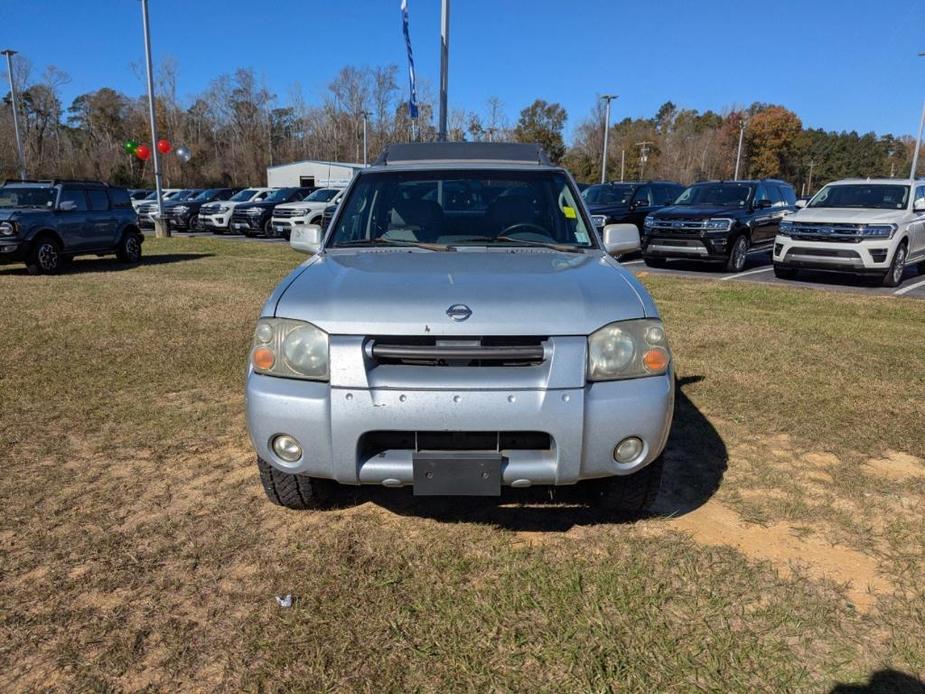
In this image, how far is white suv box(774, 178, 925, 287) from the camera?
1078cm

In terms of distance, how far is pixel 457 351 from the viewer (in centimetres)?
259

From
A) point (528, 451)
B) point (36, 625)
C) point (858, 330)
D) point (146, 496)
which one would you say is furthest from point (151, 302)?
point (858, 330)

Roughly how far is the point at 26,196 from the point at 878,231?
50.4ft

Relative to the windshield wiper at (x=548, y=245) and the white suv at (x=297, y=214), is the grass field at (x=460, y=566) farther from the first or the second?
the white suv at (x=297, y=214)

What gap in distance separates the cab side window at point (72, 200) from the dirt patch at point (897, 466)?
13675 millimetres

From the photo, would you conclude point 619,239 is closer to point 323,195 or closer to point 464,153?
point 464,153

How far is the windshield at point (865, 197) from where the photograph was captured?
1139 centimetres

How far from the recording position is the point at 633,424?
2625 millimetres

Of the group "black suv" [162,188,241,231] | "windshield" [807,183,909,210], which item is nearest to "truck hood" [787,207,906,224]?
"windshield" [807,183,909,210]

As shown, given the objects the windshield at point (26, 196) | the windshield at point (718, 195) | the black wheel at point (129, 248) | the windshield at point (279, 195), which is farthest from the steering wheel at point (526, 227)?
the windshield at point (279, 195)

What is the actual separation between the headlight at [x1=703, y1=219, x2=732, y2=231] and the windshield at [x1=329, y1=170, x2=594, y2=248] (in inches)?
376

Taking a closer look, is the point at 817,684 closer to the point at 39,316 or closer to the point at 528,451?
the point at 528,451

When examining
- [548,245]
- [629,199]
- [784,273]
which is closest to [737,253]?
[784,273]

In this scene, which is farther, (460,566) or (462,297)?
(460,566)
